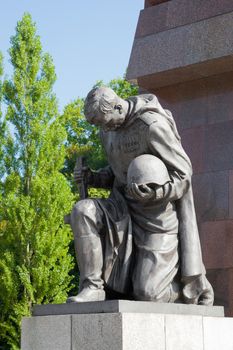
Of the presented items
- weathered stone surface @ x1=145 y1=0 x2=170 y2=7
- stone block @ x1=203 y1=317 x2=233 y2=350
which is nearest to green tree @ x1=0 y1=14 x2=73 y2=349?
weathered stone surface @ x1=145 y1=0 x2=170 y2=7

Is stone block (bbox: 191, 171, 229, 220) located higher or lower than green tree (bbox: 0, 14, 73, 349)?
lower

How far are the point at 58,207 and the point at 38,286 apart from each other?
7.97 ft

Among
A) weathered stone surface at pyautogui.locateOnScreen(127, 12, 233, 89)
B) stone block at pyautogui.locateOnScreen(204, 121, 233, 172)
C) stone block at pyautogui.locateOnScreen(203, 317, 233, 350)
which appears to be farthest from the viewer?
weathered stone surface at pyautogui.locateOnScreen(127, 12, 233, 89)

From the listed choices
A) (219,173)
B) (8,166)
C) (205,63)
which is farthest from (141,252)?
(8,166)

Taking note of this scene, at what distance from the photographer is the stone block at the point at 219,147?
27.9 feet

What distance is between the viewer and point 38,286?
2272 centimetres

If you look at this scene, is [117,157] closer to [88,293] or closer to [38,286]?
[88,293]

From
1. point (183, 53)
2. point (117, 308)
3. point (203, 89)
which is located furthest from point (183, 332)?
point (183, 53)

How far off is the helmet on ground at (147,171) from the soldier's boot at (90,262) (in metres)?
0.60

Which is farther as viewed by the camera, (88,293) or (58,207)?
(58,207)

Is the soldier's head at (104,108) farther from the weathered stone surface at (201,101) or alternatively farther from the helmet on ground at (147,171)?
the weathered stone surface at (201,101)

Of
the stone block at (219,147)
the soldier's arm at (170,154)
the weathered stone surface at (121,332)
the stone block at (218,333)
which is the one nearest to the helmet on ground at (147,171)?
the soldier's arm at (170,154)

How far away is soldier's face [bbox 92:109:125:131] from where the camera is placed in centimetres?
694

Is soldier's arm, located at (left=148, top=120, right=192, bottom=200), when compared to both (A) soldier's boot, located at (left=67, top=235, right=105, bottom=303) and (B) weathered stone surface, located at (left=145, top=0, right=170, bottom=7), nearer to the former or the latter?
(A) soldier's boot, located at (left=67, top=235, right=105, bottom=303)
